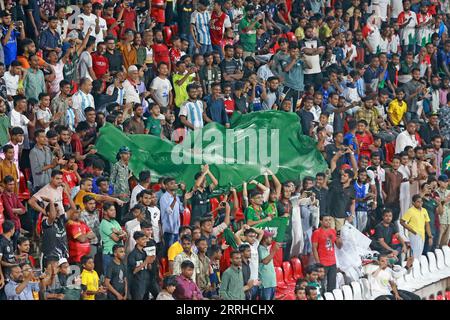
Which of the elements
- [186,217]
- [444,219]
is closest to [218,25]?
[444,219]

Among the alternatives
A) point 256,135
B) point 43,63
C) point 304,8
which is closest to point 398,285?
point 256,135

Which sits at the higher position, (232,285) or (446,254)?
(232,285)

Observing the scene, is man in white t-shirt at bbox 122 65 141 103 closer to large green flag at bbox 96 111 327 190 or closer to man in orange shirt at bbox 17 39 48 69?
large green flag at bbox 96 111 327 190

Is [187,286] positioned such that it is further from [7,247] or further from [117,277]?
[7,247]

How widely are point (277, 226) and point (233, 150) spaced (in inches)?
94.8

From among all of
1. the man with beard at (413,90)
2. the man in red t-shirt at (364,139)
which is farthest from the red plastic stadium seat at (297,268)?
the man with beard at (413,90)

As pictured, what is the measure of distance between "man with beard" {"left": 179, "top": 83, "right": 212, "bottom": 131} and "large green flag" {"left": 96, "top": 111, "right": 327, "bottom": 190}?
0.13m

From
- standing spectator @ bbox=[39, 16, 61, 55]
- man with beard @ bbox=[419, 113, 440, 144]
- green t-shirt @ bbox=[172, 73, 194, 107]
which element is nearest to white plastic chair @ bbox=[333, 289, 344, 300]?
green t-shirt @ bbox=[172, 73, 194, 107]

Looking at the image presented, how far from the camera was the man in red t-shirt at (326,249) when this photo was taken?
22.3 metres

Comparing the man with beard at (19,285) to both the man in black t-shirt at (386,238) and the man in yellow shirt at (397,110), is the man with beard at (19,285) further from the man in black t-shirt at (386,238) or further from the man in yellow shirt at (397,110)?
the man in yellow shirt at (397,110)

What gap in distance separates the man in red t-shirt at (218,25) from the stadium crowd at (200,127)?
34 mm

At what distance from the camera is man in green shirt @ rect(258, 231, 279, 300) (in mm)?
21609

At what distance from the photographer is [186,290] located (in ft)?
67.4
